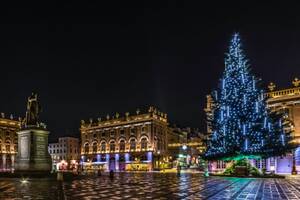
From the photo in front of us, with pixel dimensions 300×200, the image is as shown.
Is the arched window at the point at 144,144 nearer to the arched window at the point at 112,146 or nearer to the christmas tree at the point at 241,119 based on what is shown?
the arched window at the point at 112,146

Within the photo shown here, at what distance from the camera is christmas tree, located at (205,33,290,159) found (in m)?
39.8

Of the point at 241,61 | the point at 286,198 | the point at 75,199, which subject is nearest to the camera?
the point at 75,199

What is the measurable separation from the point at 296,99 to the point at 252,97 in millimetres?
21493

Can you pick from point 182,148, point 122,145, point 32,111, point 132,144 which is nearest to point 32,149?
point 32,111

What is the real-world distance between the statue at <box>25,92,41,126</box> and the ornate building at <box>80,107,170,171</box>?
7234cm

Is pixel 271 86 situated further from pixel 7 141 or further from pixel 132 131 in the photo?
pixel 7 141

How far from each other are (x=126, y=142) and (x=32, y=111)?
270 ft

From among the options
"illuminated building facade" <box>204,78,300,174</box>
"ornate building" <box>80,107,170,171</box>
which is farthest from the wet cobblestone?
"ornate building" <box>80,107,170,171</box>

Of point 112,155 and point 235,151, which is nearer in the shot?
point 235,151

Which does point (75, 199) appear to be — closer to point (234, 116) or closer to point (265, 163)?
point (234, 116)

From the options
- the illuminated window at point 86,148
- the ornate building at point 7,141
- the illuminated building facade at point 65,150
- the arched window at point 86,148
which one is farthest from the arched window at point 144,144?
the ornate building at point 7,141

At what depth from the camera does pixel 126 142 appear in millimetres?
116750

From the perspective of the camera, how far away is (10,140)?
4980 inches

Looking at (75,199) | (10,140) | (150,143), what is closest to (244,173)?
(75,199)
